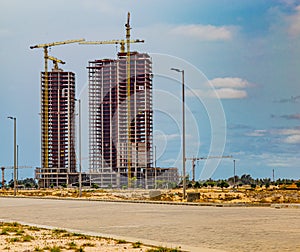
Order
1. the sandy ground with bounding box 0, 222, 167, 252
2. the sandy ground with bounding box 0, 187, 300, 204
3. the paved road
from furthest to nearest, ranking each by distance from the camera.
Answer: the sandy ground with bounding box 0, 187, 300, 204
the paved road
the sandy ground with bounding box 0, 222, 167, 252

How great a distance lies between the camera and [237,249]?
1306 centimetres

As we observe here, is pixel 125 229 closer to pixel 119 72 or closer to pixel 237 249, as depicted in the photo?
pixel 237 249

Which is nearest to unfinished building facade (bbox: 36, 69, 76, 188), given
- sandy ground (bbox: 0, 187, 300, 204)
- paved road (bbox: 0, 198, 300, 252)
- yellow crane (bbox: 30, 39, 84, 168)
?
yellow crane (bbox: 30, 39, 84, 168)

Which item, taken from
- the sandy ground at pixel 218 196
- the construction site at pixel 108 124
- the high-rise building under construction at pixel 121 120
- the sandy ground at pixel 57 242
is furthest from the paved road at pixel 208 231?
the high-rise building under construction at pixel 121 120

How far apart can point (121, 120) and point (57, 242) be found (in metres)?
133

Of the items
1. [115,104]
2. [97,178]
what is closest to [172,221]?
[115,104]

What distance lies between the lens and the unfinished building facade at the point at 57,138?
569ft

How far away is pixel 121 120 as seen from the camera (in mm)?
147125

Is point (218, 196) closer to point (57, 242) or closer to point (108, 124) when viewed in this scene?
point (57, 242)

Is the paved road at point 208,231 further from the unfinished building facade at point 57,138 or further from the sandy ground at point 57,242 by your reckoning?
the unfinished building facade at point 57,138

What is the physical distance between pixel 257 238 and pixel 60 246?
499 cm

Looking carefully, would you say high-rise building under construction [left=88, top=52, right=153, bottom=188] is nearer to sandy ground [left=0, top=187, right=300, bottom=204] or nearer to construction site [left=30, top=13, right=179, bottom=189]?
construction site [left=30, top=13, right=179, bottom=189]

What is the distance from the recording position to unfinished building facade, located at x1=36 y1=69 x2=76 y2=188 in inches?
6831

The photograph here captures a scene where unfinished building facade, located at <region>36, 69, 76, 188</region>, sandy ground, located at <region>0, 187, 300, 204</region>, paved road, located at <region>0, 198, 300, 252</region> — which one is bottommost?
sandy ground, located at <region>0, 187, 300, 204</region>
